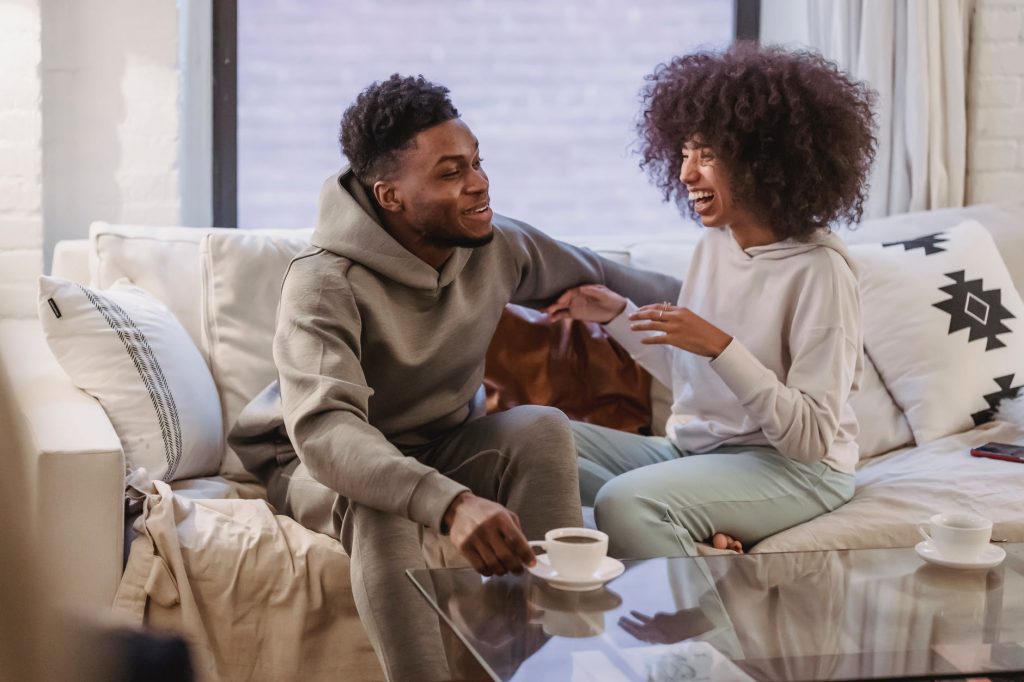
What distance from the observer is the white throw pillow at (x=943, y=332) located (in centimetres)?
249

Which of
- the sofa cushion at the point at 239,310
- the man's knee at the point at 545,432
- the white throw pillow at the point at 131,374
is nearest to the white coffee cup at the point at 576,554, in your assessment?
the man's knee at the point at 545,432

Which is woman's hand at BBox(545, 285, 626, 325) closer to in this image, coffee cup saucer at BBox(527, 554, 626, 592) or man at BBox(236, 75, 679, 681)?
man at BBox(236, 75, 679, 681)

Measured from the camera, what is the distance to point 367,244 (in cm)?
196

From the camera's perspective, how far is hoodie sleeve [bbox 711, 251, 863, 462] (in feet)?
6.33

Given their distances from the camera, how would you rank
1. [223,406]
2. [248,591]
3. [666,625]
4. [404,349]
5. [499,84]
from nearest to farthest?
[666,625], [248,591], [404,349], [223,406], [499,84]

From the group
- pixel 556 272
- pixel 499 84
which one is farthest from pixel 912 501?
pixel 499 84

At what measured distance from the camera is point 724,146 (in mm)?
2135

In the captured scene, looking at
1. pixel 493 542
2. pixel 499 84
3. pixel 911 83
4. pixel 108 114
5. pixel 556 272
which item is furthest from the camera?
pixel 499 84

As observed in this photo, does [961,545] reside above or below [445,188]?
below

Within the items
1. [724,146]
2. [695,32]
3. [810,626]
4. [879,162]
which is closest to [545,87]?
[695,32]

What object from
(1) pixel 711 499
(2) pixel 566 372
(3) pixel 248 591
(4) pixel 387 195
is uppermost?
(4) pixel 387 195

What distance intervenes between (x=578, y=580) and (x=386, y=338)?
65 cm

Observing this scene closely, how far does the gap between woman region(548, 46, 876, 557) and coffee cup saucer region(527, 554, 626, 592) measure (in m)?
0.42

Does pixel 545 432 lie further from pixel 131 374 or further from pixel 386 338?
pixel 131 374
